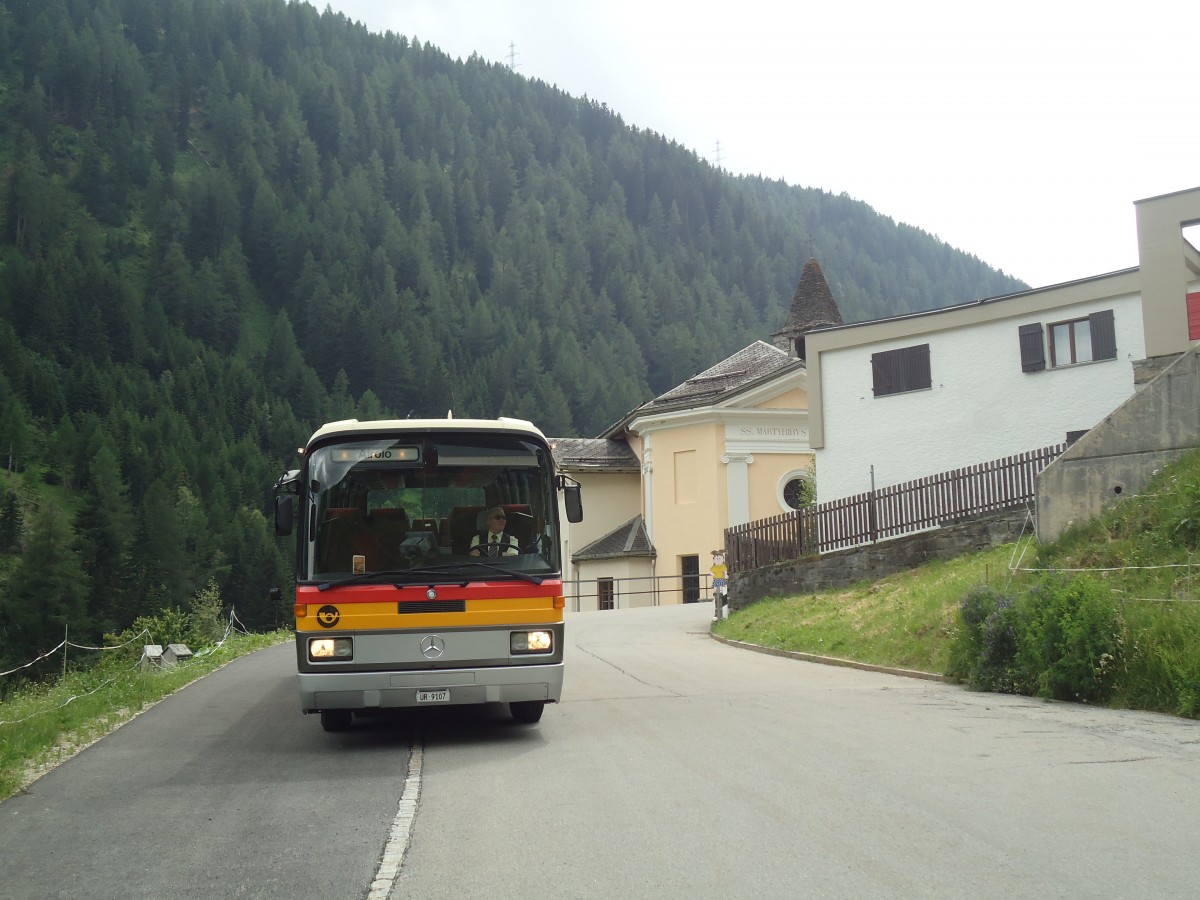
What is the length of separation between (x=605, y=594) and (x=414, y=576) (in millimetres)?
43948

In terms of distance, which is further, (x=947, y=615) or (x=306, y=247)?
(x=306, y=247)

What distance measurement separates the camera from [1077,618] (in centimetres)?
1298

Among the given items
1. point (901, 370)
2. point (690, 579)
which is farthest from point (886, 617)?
point (690, 579)

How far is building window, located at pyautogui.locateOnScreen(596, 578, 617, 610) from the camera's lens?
53844 millimetres

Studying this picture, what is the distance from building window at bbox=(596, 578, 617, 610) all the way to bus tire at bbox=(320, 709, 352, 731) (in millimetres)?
41993

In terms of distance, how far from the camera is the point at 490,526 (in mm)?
10961

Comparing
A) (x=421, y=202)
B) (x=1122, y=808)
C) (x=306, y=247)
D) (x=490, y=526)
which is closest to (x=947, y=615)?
(x=490, y=526)

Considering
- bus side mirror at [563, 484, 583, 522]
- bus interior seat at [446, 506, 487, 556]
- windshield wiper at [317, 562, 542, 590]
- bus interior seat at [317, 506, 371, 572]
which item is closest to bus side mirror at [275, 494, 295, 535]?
bus interior seat at [317, 506, 371, 572]

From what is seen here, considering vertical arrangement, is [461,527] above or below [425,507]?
below

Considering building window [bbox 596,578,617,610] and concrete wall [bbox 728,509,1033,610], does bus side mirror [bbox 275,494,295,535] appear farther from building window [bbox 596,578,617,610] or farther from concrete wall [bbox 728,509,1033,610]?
building window [bbox 596,578,617,610]

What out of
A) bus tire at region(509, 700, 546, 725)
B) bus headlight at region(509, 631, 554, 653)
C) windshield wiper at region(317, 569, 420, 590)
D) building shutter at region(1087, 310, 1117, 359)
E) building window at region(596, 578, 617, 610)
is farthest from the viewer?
building window at region(596, 578, 617, 610)

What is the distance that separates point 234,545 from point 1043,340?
82.5 m

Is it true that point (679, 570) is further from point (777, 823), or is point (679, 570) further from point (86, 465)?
point (86, 465)

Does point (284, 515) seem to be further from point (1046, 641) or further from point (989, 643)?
point (989, 643)
